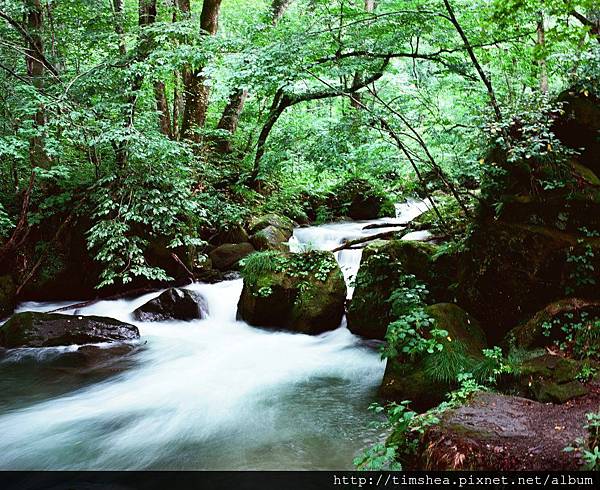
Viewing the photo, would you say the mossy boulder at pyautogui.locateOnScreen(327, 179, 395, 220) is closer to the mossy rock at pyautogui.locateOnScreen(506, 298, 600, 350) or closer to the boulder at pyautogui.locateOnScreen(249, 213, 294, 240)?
the boulder at pyautogui.locateOnScreen(249, 213, 294, 240)

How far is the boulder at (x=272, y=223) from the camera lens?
36.6 ft

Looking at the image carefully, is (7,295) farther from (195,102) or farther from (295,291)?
(195,102)

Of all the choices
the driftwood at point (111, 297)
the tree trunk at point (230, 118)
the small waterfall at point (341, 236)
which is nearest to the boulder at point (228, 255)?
the small waterfall at point (341, 236)

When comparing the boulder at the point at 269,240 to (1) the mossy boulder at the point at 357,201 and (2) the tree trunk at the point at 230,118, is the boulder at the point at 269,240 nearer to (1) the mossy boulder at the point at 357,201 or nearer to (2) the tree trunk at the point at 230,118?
(2) the tree trunk at the point at 230,118

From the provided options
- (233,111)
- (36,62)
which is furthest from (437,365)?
(233,111)

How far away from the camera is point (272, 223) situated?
1133cm

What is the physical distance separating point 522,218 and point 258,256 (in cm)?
439

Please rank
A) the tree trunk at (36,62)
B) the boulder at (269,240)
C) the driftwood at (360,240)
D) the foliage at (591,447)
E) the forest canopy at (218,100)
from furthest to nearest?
the boulder at (269,240) < the driftwood at (360,240) < the tree trunk at (36,62) < the forest canopy at (218,100) < the foliage at (591,447)

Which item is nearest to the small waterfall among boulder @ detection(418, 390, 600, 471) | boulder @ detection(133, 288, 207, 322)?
boulder @ detection(133, 288, 207, 322)

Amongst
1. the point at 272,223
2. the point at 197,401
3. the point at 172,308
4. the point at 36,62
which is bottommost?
the point at 197,401

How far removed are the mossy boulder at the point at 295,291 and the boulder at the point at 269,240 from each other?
241cm

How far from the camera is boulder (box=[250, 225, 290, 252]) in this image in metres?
10.4

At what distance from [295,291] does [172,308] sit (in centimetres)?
252

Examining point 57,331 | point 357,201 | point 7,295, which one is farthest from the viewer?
point 357,201
